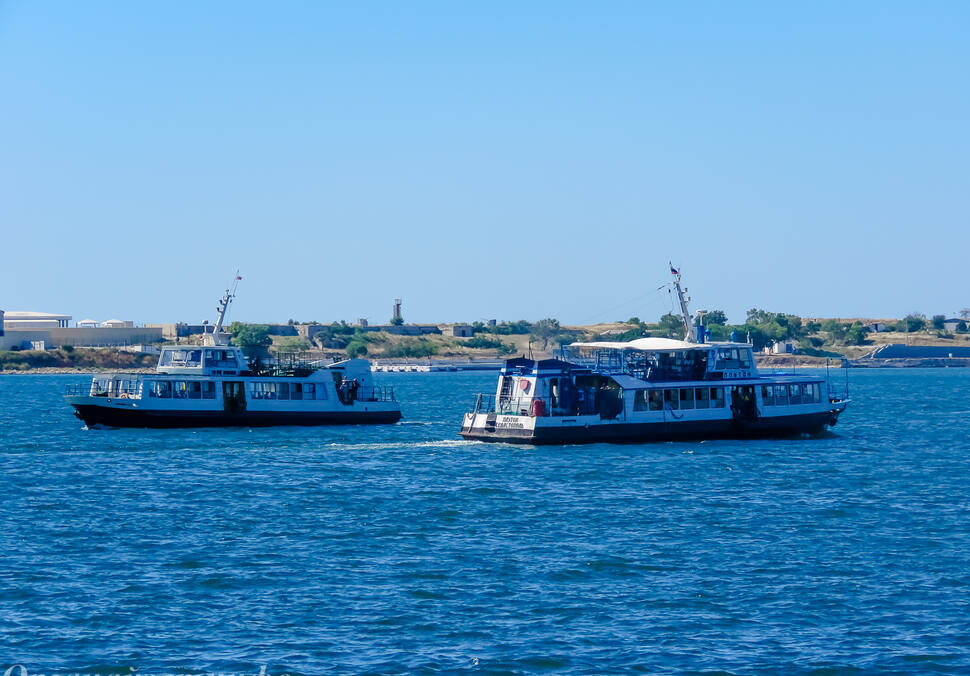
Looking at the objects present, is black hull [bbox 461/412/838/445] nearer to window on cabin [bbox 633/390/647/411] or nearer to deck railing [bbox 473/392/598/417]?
window on cabin [bbox 633/390/647/411]

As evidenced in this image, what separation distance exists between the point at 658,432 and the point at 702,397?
357 cm

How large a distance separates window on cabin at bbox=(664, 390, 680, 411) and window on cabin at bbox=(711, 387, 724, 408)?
238cm

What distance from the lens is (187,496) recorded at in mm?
48469

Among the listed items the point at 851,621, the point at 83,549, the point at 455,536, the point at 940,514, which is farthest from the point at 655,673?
the point at 940,514

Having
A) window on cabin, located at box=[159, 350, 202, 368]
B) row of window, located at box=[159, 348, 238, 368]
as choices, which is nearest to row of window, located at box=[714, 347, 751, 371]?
row of window, located at box=[159, 348, 238, 368]

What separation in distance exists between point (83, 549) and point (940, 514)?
92.1 ft

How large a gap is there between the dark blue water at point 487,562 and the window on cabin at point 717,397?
5.50 metres

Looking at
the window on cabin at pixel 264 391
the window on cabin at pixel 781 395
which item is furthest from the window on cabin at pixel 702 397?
the window on cabin at pixel 264 391

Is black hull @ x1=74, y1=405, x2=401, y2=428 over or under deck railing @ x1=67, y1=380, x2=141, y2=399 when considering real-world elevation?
under

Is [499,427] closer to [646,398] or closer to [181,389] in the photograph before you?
[646,398]

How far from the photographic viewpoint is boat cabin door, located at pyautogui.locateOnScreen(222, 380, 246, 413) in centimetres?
8038

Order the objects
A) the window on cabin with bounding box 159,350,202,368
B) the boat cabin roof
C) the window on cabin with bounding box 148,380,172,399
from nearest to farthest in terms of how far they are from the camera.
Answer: the boat cabin roof → the window on cabin with bounding box 148,380,172,399 → the window on cabin with bounding box 159,350,202,368

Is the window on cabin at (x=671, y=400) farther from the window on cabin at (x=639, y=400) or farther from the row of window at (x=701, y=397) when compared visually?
the window on cabin at (x=639, y=400)

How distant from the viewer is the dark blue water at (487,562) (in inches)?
1033
